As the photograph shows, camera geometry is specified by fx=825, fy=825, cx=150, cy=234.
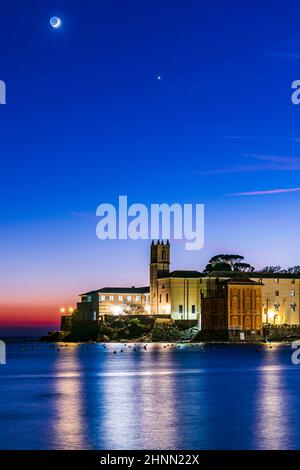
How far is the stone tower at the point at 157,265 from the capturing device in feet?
386

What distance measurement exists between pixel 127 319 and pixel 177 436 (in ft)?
293

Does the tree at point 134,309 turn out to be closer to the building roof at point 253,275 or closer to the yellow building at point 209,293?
the yellow building at point 209,293

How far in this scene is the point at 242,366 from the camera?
6762 centimetres

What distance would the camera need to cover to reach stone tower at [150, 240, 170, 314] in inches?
4633

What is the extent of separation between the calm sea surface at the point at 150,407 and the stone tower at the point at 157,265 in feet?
171

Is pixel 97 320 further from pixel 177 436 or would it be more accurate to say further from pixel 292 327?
pixel 177 436

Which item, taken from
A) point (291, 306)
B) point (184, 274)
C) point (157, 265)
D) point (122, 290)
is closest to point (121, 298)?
point (122, 290)

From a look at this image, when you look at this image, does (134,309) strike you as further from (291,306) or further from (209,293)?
(291,306)

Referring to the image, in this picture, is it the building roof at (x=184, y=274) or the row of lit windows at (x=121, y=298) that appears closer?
the building roof at (x=184, y=274)

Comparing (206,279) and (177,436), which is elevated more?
(206,279)

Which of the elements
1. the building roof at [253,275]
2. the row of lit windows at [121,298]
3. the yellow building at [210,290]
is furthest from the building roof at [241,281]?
the row of lit windows at [121,298]

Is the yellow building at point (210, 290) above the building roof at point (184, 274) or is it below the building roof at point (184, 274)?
below
